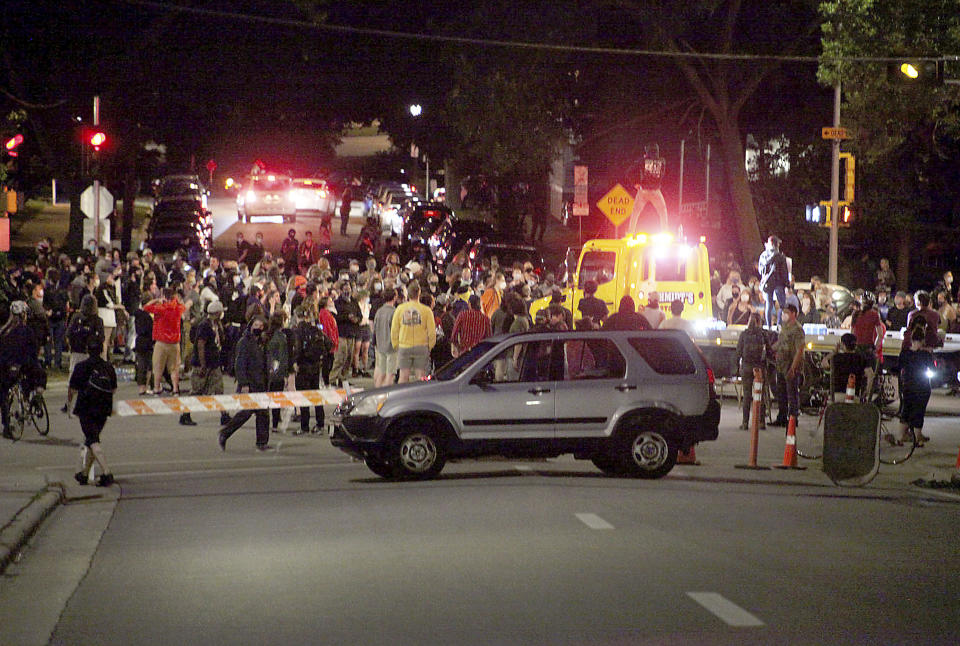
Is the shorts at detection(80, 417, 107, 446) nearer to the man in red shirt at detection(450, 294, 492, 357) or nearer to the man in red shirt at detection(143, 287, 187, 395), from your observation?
the man in red shirt at detection(450, 294, 492, 357)

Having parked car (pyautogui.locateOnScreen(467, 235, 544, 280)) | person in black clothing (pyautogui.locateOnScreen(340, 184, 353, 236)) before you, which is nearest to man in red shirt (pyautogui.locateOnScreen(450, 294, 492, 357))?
parked car (pyautogui.locateOnScreen(467, 235, 544, 280))

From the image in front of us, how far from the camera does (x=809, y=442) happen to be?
59.5 feet

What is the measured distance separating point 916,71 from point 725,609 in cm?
1737

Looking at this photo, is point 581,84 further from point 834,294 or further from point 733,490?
point 733,490

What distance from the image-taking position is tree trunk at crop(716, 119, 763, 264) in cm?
4072

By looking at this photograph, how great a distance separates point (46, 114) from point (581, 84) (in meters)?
16.2

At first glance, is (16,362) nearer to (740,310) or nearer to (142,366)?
(142,366)

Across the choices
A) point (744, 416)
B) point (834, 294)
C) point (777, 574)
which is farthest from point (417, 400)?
point (834, 294)

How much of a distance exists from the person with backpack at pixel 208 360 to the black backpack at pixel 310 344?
1425 mm

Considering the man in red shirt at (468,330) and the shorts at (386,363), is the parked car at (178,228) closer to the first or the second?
the shorts at (386,363)

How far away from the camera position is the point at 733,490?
1413 centimetres

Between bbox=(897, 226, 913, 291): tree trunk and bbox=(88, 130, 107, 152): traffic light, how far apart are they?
26544mm

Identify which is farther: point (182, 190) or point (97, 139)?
point (182, 190)

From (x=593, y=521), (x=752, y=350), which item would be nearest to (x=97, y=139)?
(x=752, y=350)
